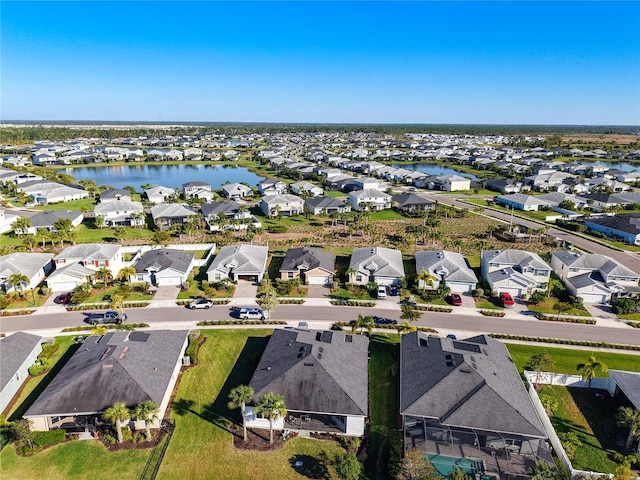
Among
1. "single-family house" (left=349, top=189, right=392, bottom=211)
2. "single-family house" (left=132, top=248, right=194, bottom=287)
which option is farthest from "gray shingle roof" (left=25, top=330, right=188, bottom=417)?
"single-family house" (left=349, top=189, right=392, bottom=211)

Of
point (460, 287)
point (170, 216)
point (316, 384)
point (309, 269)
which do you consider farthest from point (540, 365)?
point (170, 216)

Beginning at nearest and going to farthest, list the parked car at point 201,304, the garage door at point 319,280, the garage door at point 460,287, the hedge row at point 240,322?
the hedge row at point 240,322
the parked car at point 201,304
the garage door at point 460,287
the garage door at point 319,280

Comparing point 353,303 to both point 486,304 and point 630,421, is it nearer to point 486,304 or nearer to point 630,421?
point 486,304

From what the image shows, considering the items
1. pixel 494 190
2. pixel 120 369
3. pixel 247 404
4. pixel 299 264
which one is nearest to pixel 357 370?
pixel 247 404

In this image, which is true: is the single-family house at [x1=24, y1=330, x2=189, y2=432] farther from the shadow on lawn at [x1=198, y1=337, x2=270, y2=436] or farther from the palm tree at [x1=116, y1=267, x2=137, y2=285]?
the palm tree at [x1=116, y1=267, x2=137, y2=285]

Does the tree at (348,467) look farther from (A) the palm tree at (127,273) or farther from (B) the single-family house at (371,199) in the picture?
(B) the single-family house at (371,199)

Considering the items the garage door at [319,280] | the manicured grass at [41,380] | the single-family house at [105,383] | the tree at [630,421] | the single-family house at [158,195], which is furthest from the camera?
the single-family house at [158,195]

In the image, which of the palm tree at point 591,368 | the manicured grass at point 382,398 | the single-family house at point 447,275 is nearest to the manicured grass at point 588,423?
the palm tree at point 591,368
